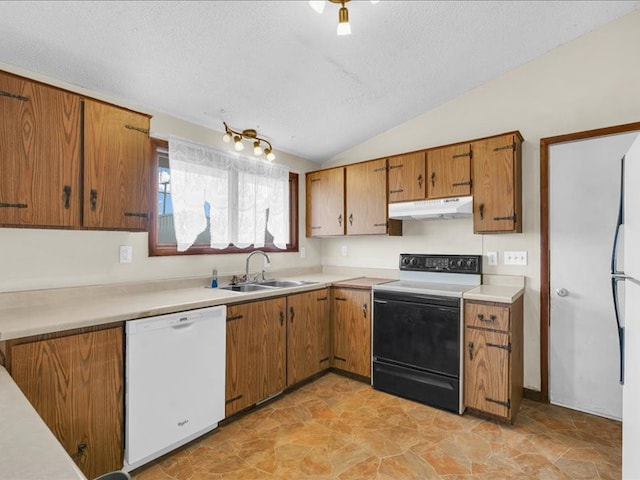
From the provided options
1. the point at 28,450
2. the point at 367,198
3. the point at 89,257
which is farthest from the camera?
the point at 367,198

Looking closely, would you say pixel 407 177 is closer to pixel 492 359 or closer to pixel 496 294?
pixel 496 294

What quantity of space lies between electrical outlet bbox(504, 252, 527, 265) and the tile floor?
1.13 metres

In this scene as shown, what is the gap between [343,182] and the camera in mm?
3613

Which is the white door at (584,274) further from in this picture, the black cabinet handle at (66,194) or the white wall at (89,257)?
the black cabinet handle at (66,194)

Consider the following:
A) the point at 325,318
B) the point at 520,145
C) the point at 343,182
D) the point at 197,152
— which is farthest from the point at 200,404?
the point at 520,145

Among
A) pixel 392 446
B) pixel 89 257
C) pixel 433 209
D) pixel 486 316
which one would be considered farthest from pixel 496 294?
pixel 89 257

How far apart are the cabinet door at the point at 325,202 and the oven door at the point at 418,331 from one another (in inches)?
40.4

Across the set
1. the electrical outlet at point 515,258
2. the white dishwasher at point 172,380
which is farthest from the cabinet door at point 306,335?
the electrical outlet at point 515,258

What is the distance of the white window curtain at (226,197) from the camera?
9.00 feet

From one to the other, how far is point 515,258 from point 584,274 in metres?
0.47

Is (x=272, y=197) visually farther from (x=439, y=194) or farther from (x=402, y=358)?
(x=402, y=358)

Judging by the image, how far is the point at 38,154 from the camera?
1.76 metres

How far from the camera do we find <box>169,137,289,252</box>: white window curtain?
9.00 feet

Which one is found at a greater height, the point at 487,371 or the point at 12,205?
the point at 12,205
